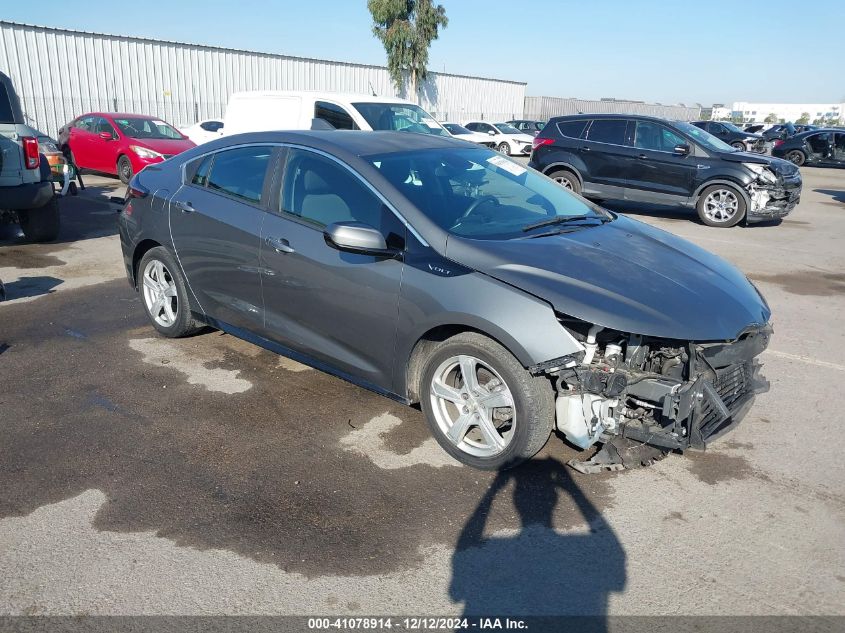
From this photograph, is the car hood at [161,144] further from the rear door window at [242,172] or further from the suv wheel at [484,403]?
the suv wheel at [484,403]

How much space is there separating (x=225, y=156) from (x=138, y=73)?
884 inches

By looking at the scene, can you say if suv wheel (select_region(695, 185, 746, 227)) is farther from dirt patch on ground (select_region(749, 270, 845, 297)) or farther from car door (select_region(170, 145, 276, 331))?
car door (select_region(170, 145, 276, 331))

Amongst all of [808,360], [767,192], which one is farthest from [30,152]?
[767,192]

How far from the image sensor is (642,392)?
11.1ft

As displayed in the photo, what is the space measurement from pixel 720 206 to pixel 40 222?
10.8 metres

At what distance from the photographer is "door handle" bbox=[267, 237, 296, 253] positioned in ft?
14.0

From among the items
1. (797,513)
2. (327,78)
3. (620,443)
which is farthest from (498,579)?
(327,78)

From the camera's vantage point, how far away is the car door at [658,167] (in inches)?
475

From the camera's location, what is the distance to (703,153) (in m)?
11.9

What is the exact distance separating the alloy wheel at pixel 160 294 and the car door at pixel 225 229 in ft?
1.27

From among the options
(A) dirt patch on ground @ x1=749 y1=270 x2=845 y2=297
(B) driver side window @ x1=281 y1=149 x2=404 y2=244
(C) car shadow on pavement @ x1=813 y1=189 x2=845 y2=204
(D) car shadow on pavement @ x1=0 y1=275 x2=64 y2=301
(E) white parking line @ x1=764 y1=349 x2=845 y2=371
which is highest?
(B) driver side window @ x1=281 y1=149 x2=404 y2=244

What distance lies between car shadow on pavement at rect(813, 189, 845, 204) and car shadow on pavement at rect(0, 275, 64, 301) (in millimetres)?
17456

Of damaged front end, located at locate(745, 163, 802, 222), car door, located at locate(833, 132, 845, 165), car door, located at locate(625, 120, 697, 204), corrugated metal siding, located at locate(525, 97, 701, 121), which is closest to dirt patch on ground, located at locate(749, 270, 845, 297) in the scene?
damaged front end, located at locate(745, 163, 802, 222)

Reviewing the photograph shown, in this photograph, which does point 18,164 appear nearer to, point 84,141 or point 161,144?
point 161,144
